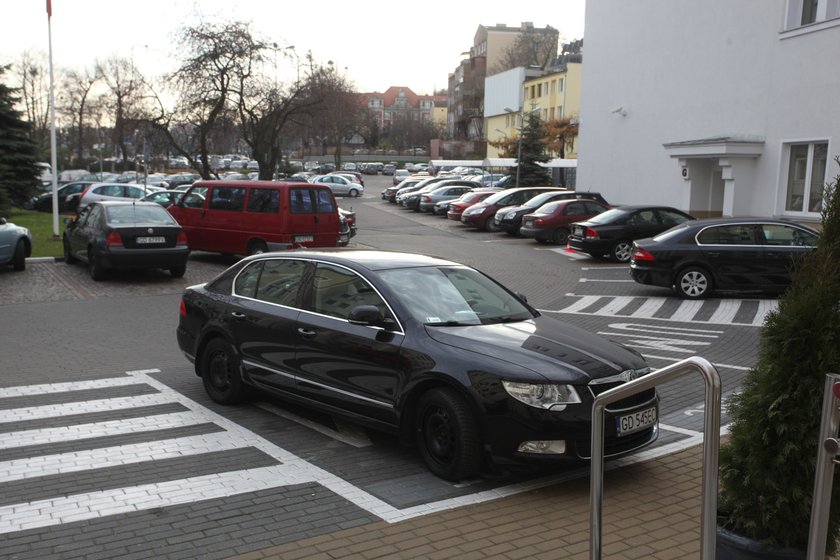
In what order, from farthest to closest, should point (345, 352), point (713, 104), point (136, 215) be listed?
point (713, 104), point (136, 215), point (345, 352)

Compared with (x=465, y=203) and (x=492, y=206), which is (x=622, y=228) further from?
(x=465, y=203)

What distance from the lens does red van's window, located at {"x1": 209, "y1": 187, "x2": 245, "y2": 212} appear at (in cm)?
1936

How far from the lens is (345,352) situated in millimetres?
6648

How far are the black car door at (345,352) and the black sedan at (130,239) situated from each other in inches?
421

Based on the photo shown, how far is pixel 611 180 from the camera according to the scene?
106ft

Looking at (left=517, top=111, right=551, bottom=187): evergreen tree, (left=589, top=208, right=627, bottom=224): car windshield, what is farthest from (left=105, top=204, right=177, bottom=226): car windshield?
(left=517, top=111, right=551, bottom=187): evergreen tree

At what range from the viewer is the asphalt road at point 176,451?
5141 mm

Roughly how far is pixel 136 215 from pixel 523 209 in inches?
626

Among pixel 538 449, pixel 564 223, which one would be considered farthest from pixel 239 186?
pixel 538 449

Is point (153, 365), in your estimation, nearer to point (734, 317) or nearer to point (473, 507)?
point (473, 507)

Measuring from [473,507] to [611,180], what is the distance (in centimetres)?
2849

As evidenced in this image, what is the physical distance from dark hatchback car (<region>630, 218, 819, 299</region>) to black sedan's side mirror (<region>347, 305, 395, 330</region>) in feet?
35.5

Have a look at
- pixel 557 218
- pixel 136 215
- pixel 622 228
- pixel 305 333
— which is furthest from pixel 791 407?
Answer: pixel 557 218

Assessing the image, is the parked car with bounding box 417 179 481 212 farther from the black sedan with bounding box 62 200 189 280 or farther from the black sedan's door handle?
the black sedan's door handle
